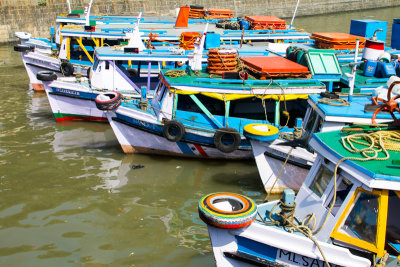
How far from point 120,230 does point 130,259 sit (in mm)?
938

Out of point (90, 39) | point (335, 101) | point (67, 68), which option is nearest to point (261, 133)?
point (335, 101)

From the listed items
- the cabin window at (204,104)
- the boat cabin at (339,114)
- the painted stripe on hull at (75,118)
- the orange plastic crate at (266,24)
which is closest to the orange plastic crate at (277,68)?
the cabin window at (204,104)

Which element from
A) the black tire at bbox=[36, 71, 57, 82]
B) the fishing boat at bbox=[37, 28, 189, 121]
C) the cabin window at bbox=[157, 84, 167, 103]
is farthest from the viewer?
the black tire at bbox=[36, 71, 57, 82]

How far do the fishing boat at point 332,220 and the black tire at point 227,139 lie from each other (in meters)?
4.24

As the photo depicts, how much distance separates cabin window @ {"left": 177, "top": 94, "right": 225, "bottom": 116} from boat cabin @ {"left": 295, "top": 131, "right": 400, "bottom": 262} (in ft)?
17.7

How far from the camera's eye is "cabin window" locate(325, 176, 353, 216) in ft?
19.5

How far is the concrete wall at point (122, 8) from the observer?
26.2m

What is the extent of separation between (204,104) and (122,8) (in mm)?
19691

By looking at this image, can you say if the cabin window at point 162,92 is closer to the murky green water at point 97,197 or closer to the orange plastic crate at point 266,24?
the murky green water at point 97,197

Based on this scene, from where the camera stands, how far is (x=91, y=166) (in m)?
11.2

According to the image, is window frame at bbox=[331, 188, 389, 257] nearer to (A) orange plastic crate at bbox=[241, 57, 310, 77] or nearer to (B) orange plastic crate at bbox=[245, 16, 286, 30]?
(A) orange plastic crate at bbox=[241, 57, 310, 77]

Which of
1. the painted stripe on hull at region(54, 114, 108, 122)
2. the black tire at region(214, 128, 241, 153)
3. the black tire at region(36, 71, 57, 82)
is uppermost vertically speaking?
the black tire at region(36, 71, 57, 82)

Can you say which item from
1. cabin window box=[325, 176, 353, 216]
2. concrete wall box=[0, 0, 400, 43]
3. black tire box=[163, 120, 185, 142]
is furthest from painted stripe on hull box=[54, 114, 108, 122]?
concrete wall box=[0, 0, 400, 43]

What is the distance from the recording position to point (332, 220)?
5836 millimetres
